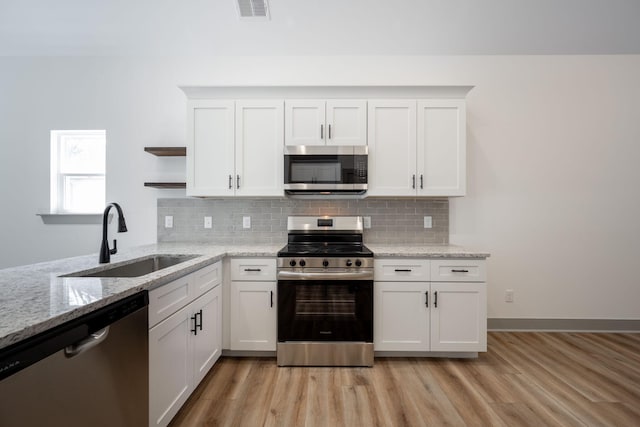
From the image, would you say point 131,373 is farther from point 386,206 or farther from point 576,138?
point 576,138

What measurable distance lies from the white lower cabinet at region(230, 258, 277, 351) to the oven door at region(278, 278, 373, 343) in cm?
13

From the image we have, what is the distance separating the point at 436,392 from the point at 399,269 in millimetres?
909

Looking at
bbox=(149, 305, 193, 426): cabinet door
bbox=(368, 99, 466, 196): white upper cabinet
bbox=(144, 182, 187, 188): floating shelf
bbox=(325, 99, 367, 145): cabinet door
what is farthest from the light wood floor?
bbox=(325, 99, 367, 145): cabinet door

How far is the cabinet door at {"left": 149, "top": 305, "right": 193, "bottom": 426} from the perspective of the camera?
1.45 metres

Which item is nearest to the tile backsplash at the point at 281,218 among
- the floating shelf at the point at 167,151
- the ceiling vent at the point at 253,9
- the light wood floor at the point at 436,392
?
the floating shelf at the point at 167,151

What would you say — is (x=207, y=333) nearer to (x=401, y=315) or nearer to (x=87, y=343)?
(x=87, y=343)

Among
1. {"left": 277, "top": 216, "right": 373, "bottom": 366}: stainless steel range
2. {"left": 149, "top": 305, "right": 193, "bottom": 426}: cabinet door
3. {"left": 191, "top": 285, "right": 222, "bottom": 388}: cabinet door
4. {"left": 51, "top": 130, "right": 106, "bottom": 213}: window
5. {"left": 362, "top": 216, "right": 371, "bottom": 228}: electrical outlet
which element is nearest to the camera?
{"left": 149, "top": 305, "right": 193, "bottom": 426}: cabinet door

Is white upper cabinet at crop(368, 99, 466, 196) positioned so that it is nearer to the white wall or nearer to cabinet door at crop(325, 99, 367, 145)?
cabinet door at crop(325, 99, 367, 145)

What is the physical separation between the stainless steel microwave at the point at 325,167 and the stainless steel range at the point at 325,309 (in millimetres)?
658

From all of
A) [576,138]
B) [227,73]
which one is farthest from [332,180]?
[576,138]

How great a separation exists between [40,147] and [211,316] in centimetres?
282

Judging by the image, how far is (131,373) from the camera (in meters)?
1.28

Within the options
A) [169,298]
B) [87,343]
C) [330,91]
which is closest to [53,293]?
[87,343]

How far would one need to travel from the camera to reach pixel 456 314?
2438 millimetres
